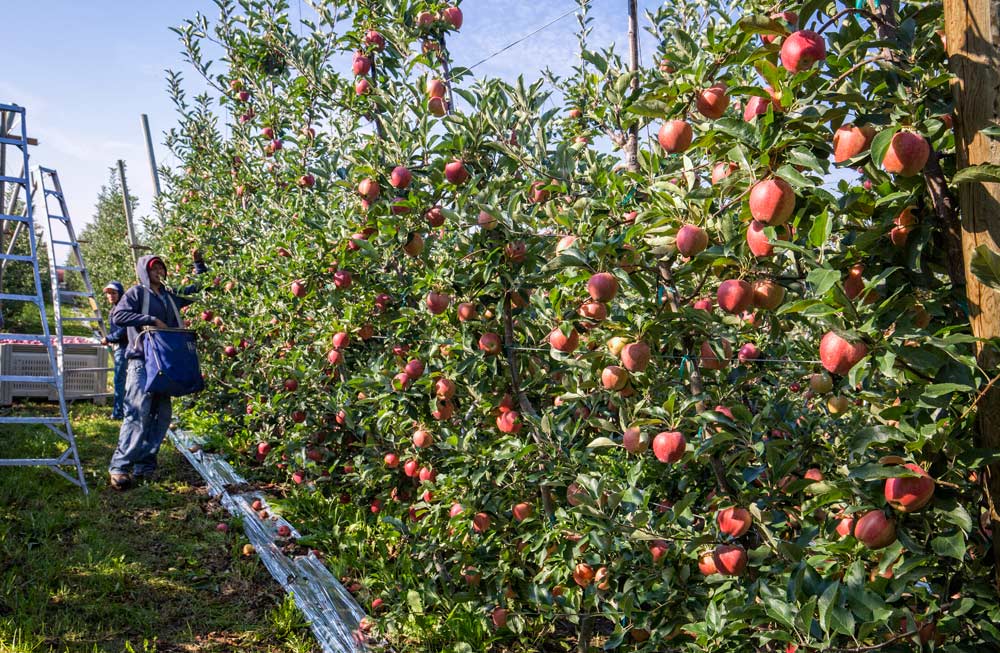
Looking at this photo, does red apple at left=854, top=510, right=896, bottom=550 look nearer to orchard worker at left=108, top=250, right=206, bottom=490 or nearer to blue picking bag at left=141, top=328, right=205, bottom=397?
blue picking bag at left=141, top=328, right=205, bottom=397

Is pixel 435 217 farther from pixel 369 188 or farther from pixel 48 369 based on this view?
pixel 48 369

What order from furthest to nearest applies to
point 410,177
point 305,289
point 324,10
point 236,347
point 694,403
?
point 236,347, point 324,10, point 305,289, point 410,177, point 694,403

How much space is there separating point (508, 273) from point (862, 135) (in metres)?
1.20

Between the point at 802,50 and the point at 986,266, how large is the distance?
49cm

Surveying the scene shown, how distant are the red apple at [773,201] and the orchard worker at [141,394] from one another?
4642mm

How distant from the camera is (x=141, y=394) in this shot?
4848 mm

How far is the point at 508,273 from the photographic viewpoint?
7.34 feet

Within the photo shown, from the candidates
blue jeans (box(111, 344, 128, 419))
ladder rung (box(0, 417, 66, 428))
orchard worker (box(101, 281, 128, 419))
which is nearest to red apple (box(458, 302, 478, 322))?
ladder rung (box(0, 417, 66, 428))

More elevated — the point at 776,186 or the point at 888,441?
the point at 776,186

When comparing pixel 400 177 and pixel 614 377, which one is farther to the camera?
pixel 400 177

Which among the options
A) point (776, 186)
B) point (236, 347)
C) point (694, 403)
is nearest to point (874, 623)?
point (694, 403)

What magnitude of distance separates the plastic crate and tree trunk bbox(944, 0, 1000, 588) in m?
8.81

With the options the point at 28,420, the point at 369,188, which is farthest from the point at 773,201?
the point at 28,420

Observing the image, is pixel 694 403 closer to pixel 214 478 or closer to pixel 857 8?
pixel 857 8
